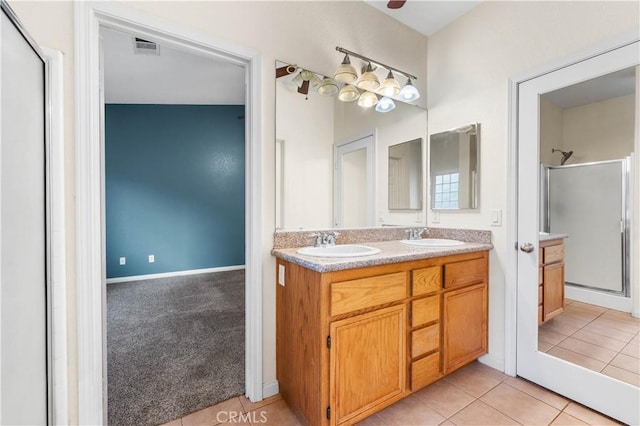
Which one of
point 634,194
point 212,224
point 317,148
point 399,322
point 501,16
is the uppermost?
point 501,16

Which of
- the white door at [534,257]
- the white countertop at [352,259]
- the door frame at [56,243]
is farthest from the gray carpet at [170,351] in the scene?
the white door at [534,257]

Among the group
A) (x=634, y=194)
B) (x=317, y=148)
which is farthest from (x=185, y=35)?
(x=634, y=194)

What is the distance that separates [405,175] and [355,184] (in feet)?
1.75

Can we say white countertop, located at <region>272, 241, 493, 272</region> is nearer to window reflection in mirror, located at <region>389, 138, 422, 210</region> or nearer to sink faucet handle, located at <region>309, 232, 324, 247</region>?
sink faucet handle, located at <region>309, 232, 324, 247</region>

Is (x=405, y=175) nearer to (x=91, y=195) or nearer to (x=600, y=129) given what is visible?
(x=600, y=129)

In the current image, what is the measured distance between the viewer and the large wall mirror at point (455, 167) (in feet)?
6.89

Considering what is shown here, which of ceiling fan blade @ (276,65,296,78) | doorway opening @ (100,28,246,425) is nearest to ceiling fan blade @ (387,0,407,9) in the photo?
ceiling fan blade @ (276,65,296,78)

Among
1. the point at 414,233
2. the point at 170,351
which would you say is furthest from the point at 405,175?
the point at 170,351

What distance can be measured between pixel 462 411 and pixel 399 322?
624 millimetres

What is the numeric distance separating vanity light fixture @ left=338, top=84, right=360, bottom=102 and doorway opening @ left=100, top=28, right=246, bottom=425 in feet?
6.47

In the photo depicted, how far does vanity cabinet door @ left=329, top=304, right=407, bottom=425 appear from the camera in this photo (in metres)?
1.29

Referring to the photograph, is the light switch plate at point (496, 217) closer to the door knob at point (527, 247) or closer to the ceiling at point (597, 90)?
the door knob at point (527, 247)

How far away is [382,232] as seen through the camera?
2.21 metres

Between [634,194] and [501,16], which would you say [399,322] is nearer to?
[634,194]
